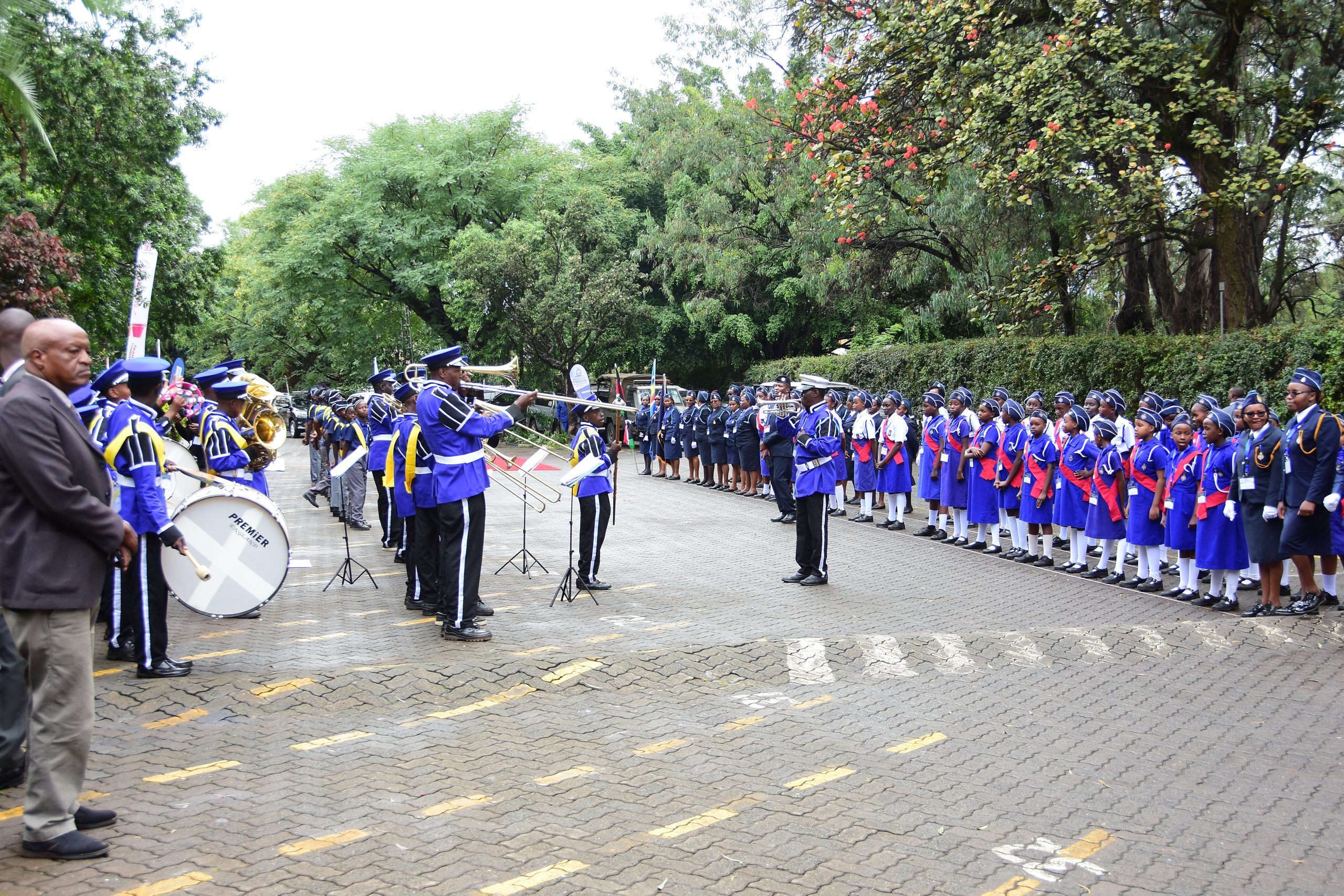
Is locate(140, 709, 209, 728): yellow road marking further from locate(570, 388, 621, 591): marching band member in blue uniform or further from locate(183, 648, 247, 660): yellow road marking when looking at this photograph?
locate(570, 388, 621, 591): marching band member in blue uniform

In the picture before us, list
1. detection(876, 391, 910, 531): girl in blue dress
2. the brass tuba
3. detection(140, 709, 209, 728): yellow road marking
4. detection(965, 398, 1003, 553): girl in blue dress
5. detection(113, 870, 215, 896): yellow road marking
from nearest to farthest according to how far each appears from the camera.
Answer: detection(113, 870, 215, 896): yellow road marking
detection(140, 709, 209, 728): yellow road marking
the brass tuba
detection(965, 398, 1003, 553): girl in blue dress
detection(876, 391, 910, 531): girl in blue dress

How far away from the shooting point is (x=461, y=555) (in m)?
8.09

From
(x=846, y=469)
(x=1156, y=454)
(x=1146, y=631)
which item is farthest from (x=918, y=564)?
(x=846, y=469)

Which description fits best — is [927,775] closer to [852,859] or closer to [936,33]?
[852,859]

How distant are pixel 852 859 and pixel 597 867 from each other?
1120mm

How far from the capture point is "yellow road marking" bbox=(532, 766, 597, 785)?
17.7 ft

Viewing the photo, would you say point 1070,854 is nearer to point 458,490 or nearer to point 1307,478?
point 458,490

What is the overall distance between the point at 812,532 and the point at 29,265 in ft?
38.2

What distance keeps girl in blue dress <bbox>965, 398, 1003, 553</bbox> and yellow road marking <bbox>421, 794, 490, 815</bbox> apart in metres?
9.70

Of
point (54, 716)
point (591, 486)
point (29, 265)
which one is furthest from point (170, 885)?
point (29, 265)

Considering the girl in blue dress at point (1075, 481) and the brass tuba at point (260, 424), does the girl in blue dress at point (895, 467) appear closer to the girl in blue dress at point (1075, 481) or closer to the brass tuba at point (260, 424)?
the girl in blue dress at point (1075, 481)

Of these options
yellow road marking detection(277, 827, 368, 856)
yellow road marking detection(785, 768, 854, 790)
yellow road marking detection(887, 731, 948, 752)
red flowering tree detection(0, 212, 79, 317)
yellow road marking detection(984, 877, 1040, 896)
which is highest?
red flowering tree detection(0, 212, 79, 317)

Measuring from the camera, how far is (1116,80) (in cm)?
1548

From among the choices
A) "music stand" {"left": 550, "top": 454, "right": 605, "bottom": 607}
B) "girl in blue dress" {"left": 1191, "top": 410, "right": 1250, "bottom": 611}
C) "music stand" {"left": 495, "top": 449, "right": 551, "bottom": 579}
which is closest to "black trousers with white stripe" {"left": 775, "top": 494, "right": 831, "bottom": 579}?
"music stand" {"left": 550, "top": 454, "right": 605, "bottom": 607}
